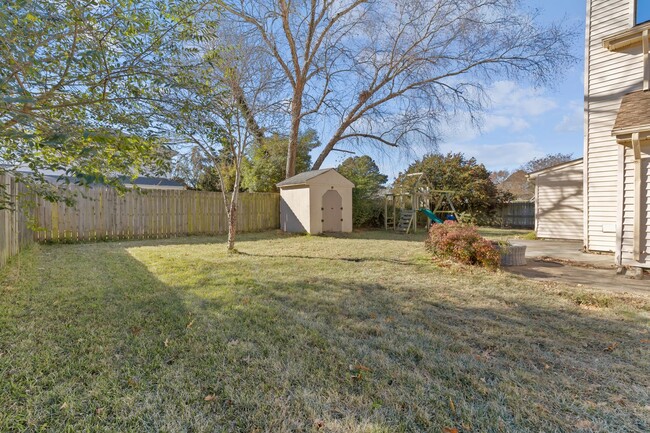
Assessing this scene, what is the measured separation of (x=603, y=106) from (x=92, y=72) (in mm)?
9551

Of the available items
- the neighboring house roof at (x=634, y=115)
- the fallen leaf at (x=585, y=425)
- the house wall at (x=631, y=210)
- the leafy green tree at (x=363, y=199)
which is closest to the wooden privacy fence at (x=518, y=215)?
the leafy green tree at (x=363, y=199)

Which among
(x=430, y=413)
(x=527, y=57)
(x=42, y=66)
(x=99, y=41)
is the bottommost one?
(x=430, y=413)

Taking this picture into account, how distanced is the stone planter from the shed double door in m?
7.07

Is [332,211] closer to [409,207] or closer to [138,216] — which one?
[409,207]

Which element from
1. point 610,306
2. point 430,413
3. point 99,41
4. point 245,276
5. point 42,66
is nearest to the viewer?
point 430,413

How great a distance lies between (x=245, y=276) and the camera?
496 centimetres

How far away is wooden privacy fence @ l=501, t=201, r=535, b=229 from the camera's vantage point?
17375 millimetres

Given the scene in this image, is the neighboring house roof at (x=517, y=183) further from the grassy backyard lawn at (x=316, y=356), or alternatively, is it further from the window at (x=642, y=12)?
the grassy backyard lawn at (x=316, y=356)

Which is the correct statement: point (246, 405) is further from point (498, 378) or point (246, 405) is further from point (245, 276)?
point (245, 276)

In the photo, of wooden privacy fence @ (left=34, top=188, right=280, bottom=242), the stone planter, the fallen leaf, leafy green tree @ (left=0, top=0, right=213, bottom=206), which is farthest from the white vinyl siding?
wooden privacy fence @ (left=34, top=188, right=280, bottom=242)

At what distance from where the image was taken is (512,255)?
20.5 ft

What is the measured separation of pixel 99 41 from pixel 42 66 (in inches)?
17.7

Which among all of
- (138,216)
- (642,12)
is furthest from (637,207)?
(138,216)

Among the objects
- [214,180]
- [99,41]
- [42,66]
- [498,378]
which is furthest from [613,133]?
[214,180]
